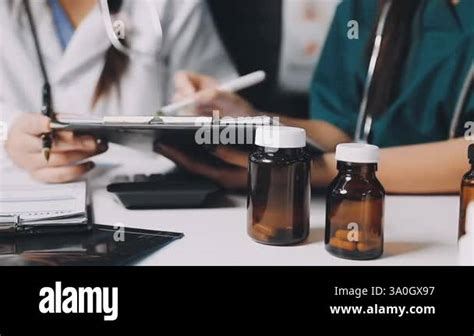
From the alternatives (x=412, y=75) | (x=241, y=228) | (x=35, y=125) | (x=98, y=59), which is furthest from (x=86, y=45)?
(x=412, y=75)

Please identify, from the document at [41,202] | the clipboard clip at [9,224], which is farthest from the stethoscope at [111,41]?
the clipboard clip at [9,224]

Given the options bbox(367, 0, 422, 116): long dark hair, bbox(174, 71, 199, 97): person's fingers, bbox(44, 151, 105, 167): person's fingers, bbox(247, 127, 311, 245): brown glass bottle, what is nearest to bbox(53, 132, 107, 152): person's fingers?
bbox(44, 151, 105, 167): person's fingers

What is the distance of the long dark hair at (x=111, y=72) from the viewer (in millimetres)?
917

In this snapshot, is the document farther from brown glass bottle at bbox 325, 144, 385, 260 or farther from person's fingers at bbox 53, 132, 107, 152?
brown glass bottle at bbox 325, 144, 385, 260

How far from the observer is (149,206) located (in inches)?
33.4

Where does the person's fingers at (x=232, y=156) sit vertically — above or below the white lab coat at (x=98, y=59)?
below

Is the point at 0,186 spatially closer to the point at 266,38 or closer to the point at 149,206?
the point at 149,206

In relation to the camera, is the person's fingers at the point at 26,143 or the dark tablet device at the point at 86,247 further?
the person's fingers at the point at 26,143

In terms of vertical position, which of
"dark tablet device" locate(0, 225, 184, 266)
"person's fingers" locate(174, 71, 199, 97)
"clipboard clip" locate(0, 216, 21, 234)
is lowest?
"dark tablet device" locate(0, 225, 184, 266)

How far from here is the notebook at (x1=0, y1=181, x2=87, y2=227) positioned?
0.74 m

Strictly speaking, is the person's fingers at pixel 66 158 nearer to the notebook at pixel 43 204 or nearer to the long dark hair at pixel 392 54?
the notebook at pixel 43 204

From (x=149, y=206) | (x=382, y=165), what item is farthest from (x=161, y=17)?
(x=382, y=165)

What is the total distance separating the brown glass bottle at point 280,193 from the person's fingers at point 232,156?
0.16 metres
